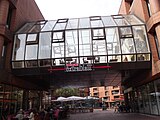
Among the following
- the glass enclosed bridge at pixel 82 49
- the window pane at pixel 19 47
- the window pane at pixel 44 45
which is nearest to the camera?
the glass enclosed bridge at pixel 82 49

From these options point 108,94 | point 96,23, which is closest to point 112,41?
point 96,23

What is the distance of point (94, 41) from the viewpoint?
16.8 metres

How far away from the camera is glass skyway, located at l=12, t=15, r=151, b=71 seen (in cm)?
1569

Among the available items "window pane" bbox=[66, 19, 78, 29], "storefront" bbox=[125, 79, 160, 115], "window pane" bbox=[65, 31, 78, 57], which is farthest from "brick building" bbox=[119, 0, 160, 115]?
"window pane" bbox=[66, 19, 78, 29]

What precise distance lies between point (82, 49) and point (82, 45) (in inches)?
18.2

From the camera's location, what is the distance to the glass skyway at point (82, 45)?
15688 millimetres

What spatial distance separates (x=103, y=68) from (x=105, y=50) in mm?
1596

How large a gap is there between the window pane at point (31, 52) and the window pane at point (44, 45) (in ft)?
1.54

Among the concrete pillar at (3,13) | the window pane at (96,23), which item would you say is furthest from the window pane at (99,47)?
the concrete pillar at (3,13)

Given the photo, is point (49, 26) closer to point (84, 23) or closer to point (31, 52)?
point (84, 23)

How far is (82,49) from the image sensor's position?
16.5 m

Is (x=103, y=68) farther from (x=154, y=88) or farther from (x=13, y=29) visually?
(x=13, y=29)

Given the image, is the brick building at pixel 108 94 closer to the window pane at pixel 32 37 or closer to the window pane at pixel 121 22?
the window pane at pixel 121 22

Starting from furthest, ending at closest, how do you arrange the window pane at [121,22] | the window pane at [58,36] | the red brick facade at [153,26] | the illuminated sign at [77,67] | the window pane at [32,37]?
1. the window pane at [121,22]
2. the window pane at [32,37]
3. the window pane at [58,36]
4. the illuminated sign at [77,67]
5. the red brick facade at [153,26]
